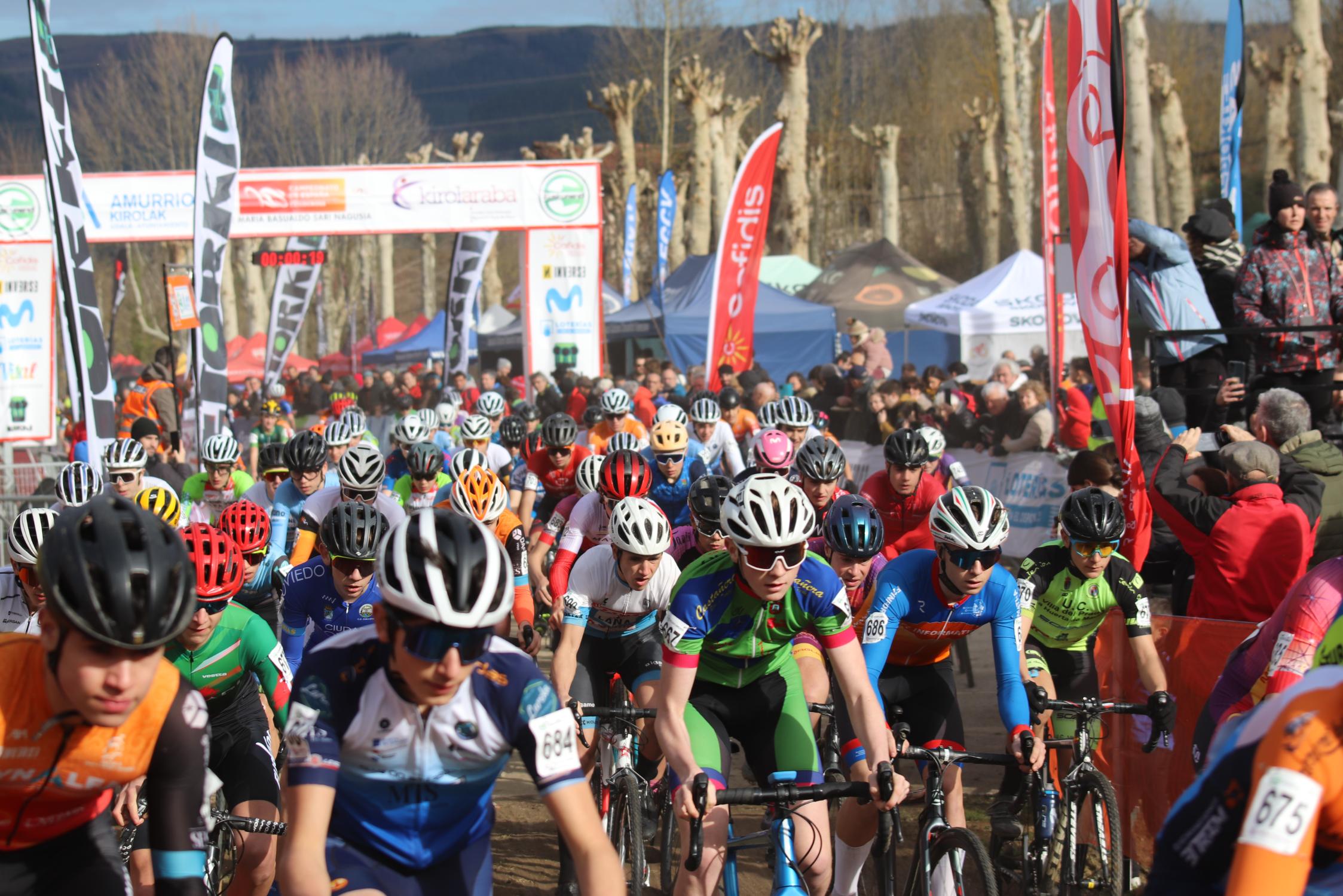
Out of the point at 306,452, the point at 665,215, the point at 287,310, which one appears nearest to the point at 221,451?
the point at 306,452

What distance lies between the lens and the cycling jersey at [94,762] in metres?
3.05

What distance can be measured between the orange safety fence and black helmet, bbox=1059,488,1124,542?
2.26ft

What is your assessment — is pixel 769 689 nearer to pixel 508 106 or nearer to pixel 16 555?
pixel 16 555

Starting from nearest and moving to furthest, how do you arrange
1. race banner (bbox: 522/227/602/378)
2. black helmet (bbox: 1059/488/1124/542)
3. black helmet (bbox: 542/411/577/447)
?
1. black helmet (bbox: 1059/488/1124/542)
2. black helmet (bbox: 542/411/577/447)
3. race banner (bbox: 522/227/602/378)

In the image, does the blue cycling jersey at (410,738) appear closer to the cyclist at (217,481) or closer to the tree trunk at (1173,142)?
the cyclist at (217,481)

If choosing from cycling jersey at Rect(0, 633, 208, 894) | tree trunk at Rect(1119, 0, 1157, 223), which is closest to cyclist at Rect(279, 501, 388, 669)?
cycling jersey at Rect(0, 633, 208, 894)

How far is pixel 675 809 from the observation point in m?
4.71

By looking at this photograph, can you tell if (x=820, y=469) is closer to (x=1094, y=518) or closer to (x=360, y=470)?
(x=1094, y=518)

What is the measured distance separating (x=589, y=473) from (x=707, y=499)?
1870 mm

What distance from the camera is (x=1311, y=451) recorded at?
745 centimetres

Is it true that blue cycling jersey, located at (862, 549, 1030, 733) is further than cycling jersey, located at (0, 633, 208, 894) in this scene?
Yes

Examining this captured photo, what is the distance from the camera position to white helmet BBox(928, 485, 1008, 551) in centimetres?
570

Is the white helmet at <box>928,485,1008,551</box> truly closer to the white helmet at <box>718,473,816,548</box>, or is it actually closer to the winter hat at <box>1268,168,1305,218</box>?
the white helmet at <box>718,473,816,548</box>

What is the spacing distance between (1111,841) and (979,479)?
29.6 ft
